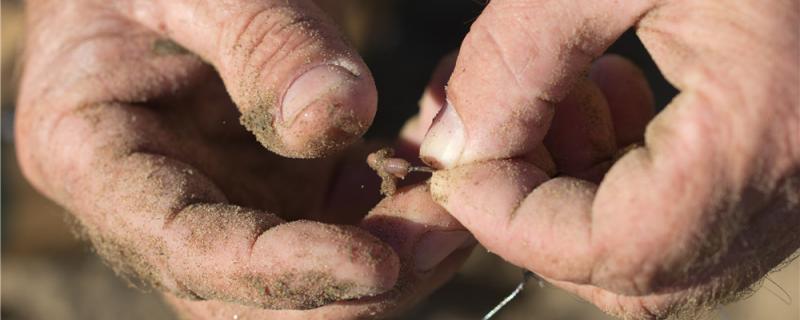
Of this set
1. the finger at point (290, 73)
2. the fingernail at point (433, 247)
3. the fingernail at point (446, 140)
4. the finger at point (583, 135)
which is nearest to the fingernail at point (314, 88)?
the finger at point (290, 73)

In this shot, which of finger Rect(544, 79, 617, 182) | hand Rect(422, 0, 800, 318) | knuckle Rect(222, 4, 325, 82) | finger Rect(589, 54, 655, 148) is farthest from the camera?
finger Rect(589, 54, 655, 148)

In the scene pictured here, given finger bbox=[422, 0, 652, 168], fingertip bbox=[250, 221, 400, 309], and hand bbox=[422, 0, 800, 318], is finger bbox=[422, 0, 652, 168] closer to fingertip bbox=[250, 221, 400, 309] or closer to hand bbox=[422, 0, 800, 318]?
hand bbox=[422, 0, 800, 318]

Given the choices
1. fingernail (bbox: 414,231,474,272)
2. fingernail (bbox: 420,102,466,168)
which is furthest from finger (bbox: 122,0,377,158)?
fingernail (bbox: 414,231,474,272)

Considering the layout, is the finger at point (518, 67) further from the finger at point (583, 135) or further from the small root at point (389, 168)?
the finger at point (583, 135)

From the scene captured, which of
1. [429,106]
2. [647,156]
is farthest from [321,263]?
[429,106]

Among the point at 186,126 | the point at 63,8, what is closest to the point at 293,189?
the point at 186,126

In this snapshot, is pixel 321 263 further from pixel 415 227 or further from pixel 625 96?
pixel 625 96
